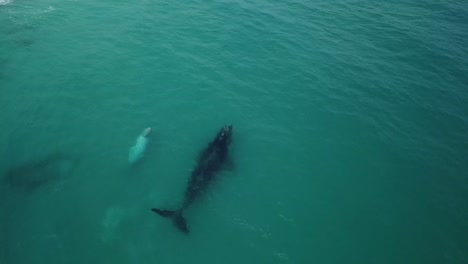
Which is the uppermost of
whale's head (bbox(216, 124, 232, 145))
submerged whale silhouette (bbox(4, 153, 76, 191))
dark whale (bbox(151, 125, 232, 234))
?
whale's head (bbox(216, 124, 232, 145))

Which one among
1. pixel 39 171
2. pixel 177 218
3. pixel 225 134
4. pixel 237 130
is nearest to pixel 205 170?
pixel 225 134

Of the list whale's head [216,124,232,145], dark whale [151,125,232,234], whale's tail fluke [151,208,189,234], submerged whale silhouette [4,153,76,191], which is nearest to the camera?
whale's tail fluke [151,208,189,234]

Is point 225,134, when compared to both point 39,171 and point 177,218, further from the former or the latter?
point 39,171

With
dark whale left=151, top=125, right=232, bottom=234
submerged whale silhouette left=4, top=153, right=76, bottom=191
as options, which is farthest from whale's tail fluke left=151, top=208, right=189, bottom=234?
submerged whale silhouette left=4, top=153, right=76, bottom=191

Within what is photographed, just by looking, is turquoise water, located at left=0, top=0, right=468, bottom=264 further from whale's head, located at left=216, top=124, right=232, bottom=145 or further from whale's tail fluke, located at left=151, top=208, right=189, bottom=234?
whale's head, located at left=216, top=124, right=232, bottom=145

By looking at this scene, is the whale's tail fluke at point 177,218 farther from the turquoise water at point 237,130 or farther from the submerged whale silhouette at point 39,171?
the submerged whale silhouette at point 39,171

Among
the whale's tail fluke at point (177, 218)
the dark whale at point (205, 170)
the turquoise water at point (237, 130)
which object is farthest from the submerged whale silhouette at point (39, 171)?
the dark whale at point (205, 170)
